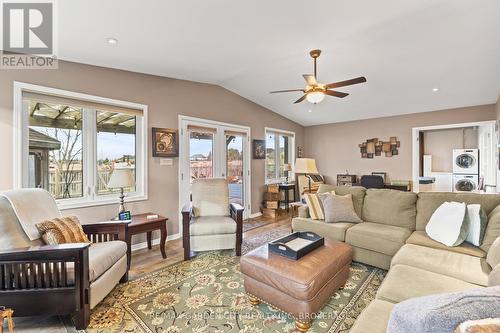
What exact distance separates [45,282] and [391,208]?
352cm

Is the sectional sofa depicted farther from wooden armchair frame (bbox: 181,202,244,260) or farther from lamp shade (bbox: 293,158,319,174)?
wooden armchair frame (bbox: 181,202,244,260)

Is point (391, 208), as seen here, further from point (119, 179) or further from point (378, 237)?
point (119, 179)

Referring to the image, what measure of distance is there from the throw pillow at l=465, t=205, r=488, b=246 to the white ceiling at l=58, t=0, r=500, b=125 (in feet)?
6.51

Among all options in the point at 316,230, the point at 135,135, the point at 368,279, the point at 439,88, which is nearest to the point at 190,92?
the point at 135,135

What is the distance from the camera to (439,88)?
4324 millimetres

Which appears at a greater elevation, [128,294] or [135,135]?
[135,135]

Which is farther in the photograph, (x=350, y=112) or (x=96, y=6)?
(x=350, y=112)

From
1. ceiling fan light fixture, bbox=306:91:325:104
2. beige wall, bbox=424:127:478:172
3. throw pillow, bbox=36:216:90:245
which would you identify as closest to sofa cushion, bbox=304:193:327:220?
ceiling fan light fixture, bbox=306:91:325:104

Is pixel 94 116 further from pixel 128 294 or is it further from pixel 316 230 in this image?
pixel 316 230

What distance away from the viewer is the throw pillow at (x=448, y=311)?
0.66 metres

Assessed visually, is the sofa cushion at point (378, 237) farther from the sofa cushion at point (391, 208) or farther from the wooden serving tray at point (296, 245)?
the wooden serving tray at point (296, 245)

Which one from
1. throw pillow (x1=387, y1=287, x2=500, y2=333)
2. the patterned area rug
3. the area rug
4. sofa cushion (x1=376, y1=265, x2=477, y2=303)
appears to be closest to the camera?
throw pillow (x1=387, y1=287, x2=500, y2=333)

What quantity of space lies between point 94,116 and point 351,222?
3662 mm

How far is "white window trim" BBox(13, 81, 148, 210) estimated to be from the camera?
8.39ft
